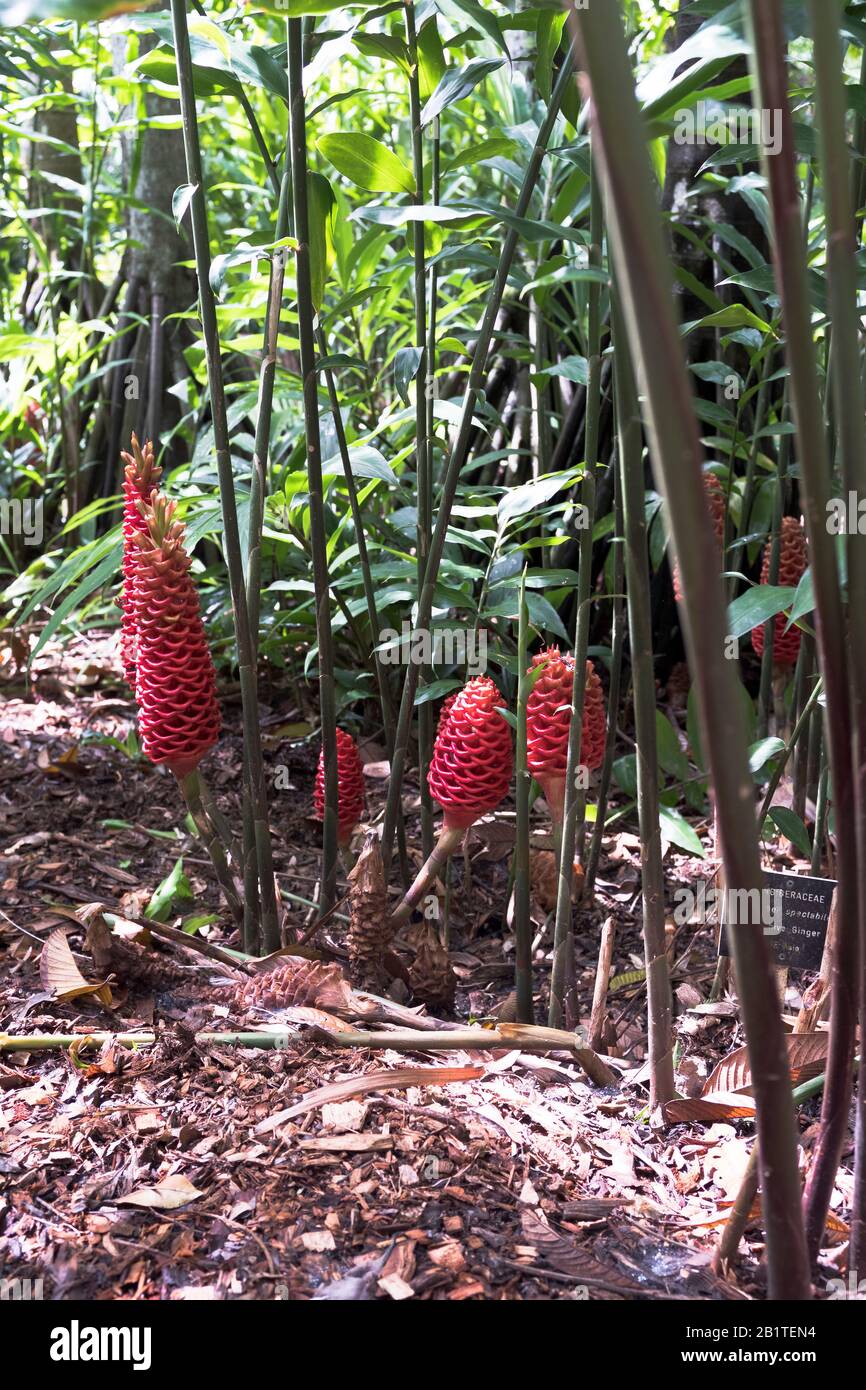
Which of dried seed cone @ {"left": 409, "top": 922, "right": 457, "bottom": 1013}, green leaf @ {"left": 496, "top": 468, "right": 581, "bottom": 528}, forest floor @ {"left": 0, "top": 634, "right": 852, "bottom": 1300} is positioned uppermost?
green leaf @ {"left": 496, "top": 468, "right": 581, "bottom": 528}

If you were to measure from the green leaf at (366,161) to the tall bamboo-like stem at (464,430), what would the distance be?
0.51ft

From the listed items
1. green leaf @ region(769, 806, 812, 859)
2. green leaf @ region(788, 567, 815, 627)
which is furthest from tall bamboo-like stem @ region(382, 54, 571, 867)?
green leaf @ region(769, 806, 812, 859)

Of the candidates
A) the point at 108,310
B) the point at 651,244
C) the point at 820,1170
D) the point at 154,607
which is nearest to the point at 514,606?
the point at 154,607

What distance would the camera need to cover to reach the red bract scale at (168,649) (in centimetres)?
142

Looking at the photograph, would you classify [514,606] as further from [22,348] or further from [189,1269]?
[22,348]

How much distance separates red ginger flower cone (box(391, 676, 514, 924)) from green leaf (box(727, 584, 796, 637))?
0.32 meters

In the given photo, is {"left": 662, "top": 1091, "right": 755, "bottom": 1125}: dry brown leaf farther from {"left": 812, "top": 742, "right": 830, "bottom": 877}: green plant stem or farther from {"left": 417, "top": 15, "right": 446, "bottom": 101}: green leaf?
{"left": 417, "top": 15, "right": 446, "bottom": 101}: green leaf

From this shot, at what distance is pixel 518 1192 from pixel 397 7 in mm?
1374

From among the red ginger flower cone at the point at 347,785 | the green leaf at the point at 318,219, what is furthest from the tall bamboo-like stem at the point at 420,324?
the red ginger flower cone at the point at 347,785

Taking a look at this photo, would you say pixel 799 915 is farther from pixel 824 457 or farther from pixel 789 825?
pixel 824 457

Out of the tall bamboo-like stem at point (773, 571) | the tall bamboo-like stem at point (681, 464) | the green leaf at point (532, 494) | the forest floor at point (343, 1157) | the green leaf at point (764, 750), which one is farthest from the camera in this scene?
the tall bamboo-like stem at point (773, 571)

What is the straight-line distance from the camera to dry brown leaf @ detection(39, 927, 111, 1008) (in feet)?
4.75

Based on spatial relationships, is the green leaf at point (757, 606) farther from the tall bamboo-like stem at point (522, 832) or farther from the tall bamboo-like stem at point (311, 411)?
the tall bamboo-like stem at point (311, 411)

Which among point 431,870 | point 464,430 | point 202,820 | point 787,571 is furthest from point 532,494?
point 787,571
